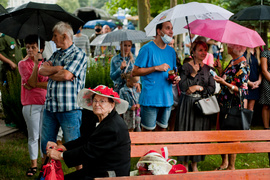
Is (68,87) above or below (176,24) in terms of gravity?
below

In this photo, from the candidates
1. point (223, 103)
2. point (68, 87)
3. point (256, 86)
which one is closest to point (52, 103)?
point (68, 87)

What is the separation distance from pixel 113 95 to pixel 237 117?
241 cm

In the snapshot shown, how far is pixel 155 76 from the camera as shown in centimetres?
500

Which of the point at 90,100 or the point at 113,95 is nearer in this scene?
the point at 113,95

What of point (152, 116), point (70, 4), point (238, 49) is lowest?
point (152, 116)

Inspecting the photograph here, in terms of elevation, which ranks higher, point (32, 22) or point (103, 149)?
point (32, 22)

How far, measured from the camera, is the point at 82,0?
4998 inches

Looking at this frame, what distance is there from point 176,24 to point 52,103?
9.31 feet

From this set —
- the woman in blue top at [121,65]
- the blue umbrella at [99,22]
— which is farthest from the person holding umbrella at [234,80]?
the blue umbrella at [99,22]

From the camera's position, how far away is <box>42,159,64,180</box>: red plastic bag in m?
3.21

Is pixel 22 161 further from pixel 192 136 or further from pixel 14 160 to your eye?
pixel 192 136

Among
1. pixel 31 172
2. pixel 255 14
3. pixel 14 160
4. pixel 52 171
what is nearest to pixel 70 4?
pixel 255 14

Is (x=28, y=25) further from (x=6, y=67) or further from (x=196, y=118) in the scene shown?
(x=6, y=67)

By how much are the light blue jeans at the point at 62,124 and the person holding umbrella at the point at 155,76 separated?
3.46 ft
